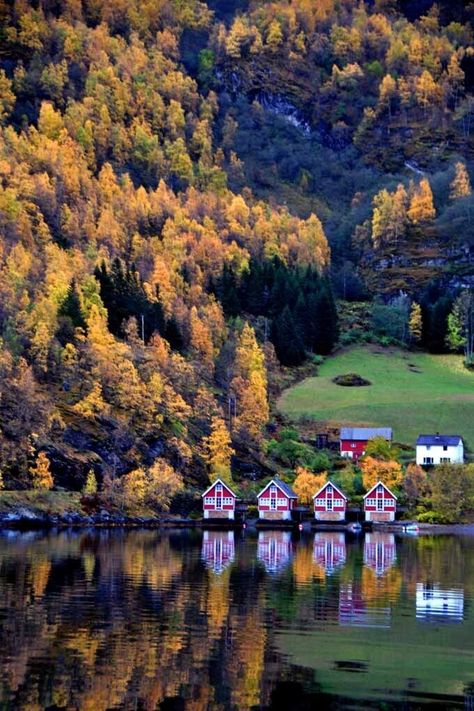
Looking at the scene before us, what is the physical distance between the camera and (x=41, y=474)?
363 feet

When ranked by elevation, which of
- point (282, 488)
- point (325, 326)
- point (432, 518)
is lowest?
point (432, 518)

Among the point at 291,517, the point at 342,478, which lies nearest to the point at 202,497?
the point at 291,517

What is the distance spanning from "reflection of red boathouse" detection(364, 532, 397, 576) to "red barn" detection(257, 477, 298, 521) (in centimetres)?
1032

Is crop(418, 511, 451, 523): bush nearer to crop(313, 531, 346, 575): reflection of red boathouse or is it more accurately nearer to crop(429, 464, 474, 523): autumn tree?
crop(429, 464, 474, 523): autumn tree

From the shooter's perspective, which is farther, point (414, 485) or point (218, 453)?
point (218, 453)

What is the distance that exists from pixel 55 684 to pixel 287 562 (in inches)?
1693

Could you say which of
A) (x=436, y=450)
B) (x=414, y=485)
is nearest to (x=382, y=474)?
(x=414, y=485)

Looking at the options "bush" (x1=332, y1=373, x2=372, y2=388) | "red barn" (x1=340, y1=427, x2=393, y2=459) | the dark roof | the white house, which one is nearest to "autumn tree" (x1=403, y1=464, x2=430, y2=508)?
the white house

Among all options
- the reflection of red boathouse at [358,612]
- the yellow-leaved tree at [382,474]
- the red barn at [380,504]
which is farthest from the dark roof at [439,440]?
the reflection of red boathouse at [358,612]

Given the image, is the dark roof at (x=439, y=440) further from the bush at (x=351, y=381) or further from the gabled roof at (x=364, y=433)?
the bush at (x=351, y=381)

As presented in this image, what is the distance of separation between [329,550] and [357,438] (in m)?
Result: 54.6

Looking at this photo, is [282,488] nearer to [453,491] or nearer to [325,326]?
[453,491]

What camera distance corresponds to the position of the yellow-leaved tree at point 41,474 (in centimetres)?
10981

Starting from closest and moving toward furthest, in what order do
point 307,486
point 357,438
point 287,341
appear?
1. point 307,486
2. point 357,438
3. point 287,341
